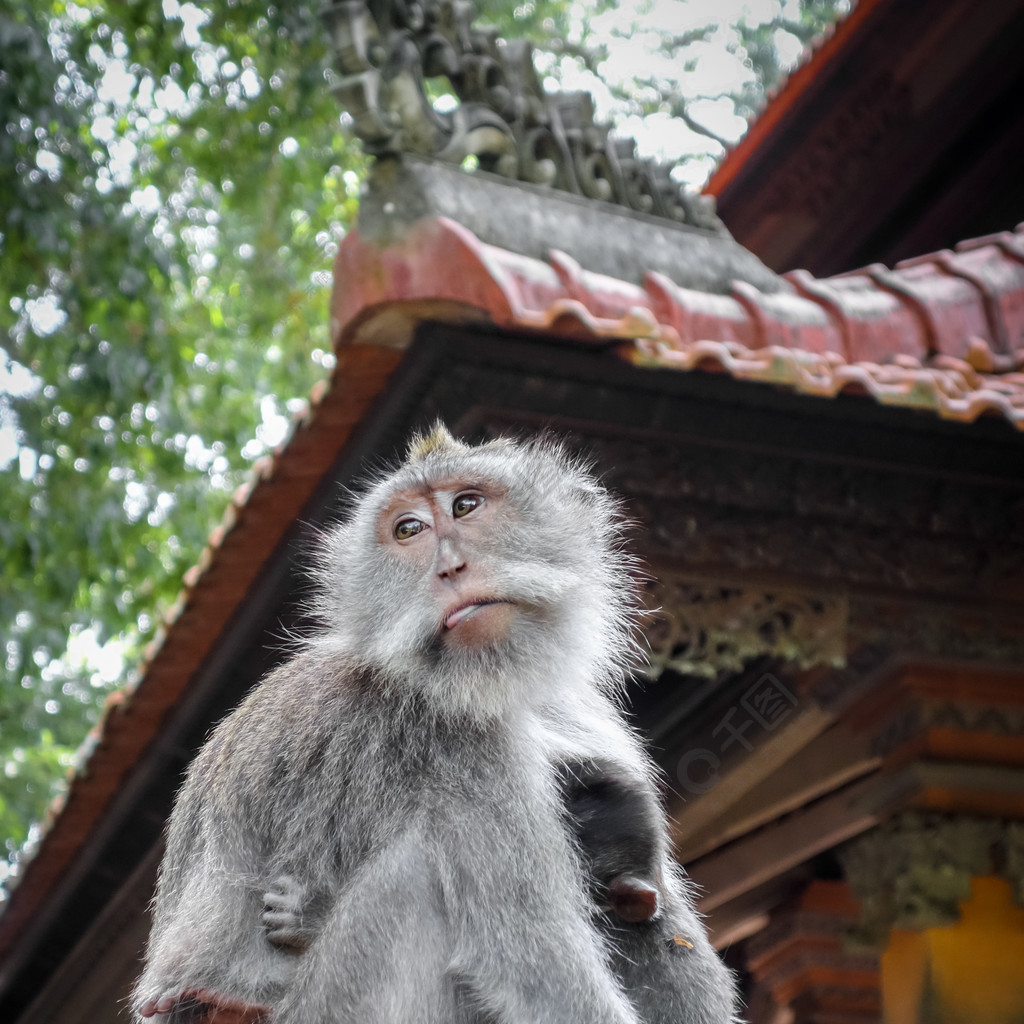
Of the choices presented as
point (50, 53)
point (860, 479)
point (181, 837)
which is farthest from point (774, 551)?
point (50, 53)

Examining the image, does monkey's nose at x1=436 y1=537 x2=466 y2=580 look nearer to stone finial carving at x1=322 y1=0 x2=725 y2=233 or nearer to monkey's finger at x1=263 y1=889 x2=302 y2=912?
monkey's finger at x1=263 y1=889 x2=302 y2=912

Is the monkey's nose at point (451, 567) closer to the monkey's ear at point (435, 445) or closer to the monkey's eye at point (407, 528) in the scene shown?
the monkey's eye at point (407, 528)

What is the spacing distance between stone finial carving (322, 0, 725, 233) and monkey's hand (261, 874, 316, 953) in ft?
5.01

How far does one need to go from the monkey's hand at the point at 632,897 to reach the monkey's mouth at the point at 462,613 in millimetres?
498

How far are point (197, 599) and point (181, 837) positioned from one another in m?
1.74

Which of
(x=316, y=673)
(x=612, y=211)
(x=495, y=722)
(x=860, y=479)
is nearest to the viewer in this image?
(x=495, y=722)

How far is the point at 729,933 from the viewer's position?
5840mm

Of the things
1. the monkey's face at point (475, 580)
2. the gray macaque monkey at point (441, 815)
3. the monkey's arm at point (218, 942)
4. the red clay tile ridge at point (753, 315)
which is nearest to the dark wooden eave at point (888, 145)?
the red clay tile ridge at point (753, 315)

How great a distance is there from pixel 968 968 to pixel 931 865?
310 millimetres

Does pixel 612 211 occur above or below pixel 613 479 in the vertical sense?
above

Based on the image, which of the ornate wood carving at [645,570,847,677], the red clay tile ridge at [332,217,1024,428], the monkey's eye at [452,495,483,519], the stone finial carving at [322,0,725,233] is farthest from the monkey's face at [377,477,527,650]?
the ornate wood carving at [645,570,847,677]

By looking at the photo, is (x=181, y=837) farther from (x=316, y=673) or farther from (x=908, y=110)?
(x=908, y=110)

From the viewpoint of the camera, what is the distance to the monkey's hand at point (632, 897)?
7.62 ft

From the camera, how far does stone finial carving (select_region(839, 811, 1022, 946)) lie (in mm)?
3969
